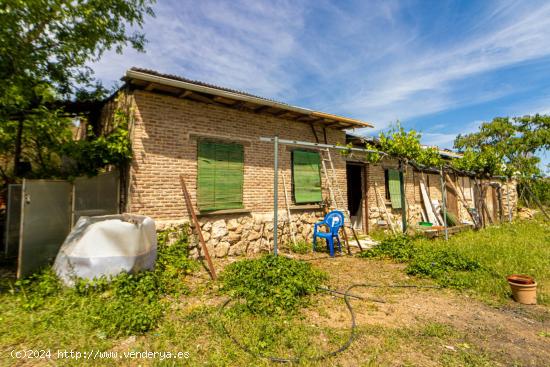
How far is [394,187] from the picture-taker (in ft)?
35.5

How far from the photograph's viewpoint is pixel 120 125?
555 centimetres

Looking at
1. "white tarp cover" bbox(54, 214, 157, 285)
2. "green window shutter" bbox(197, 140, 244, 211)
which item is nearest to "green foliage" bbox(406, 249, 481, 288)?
"green window shutter" bbox(197, 140, 244, 211)

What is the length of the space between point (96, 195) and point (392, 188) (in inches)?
385

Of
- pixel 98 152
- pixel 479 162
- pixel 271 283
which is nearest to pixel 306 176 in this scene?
pixel 271 283

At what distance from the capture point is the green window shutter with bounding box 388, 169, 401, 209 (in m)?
10.6

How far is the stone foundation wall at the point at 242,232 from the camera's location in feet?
20.3

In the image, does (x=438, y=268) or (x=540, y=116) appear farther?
(x=540, y=116)

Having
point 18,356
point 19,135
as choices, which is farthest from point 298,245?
point 19,135

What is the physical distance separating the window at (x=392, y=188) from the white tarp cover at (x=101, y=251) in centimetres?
909

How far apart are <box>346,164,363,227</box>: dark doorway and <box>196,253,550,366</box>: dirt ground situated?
546 cm

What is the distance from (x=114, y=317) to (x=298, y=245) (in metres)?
4.88

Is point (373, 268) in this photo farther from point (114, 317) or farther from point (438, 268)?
point (114, 317)

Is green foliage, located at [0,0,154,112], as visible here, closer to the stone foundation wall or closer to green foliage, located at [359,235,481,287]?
the stone foundation wall

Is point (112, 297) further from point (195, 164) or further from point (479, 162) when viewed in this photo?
point (479, 162)
